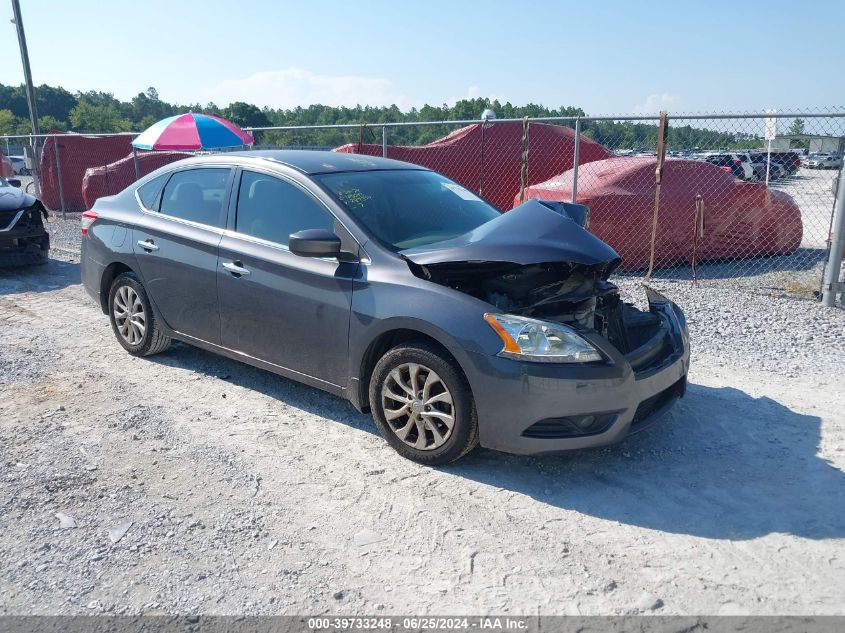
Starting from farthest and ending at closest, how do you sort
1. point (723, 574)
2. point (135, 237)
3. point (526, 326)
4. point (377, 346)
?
point (135, 237), point (377, 346), point (526, 326), point (723, 574)

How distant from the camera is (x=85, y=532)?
324 cm

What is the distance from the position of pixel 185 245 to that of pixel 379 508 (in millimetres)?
2617

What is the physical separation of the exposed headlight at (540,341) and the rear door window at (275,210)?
1375 millimetres

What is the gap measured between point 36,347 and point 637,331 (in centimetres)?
508

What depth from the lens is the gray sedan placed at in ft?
11.6

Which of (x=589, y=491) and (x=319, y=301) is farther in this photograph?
(x=319, y=301)

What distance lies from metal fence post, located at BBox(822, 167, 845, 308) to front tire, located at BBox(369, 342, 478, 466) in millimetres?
5232

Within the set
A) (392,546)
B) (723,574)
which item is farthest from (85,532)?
(723,574)

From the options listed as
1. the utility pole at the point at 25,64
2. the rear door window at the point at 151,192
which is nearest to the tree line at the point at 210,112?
the utility pole at the point at 25,64

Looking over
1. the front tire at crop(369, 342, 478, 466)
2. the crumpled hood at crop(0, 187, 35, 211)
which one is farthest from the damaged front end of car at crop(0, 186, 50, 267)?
the front tire at crop(369, 342, 478, 466)

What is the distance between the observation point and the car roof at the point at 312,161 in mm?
4668

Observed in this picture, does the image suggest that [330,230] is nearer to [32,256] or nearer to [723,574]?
[723,574]

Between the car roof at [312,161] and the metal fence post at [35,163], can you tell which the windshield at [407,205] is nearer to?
the car roof at [312,161]

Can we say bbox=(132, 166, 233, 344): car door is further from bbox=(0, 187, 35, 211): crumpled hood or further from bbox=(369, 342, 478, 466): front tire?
bbox=(0, 187, 35, 211): crumpled hood
